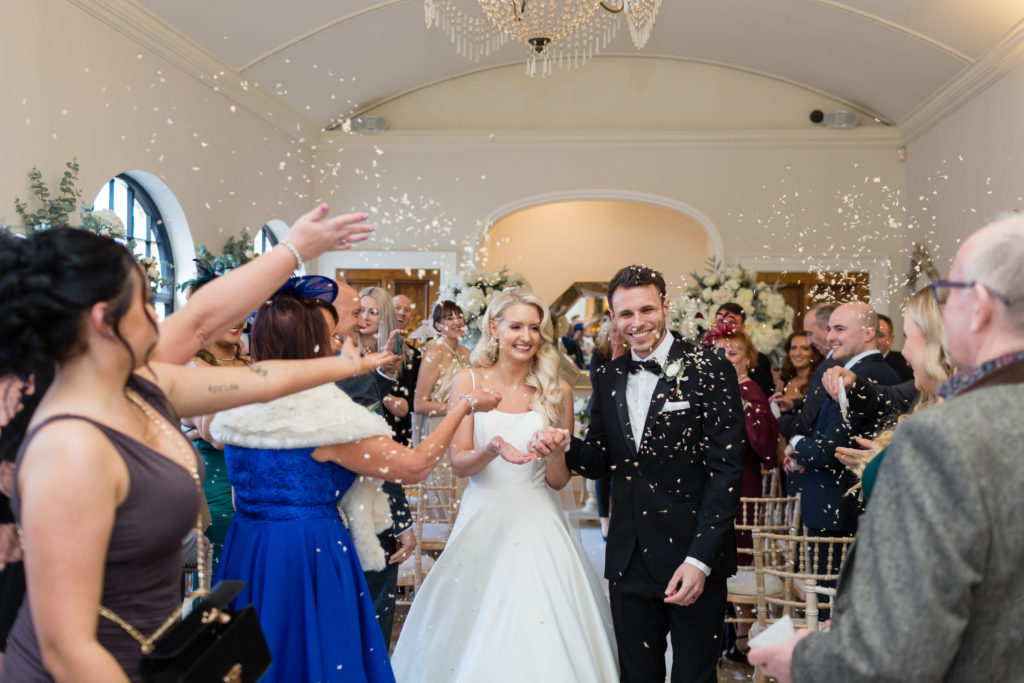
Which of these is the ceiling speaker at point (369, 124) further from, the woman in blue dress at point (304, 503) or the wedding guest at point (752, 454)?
the woman in blue dress at point (304, 503)

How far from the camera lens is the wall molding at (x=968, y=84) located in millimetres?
7090

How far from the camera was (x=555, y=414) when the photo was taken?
3615mm

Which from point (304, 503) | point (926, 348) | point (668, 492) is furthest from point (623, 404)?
point (304, 503)

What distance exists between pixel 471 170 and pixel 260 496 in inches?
330

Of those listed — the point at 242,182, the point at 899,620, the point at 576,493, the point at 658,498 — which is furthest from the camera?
the point at 576,493

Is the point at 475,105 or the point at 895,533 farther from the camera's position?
the point at 475,105

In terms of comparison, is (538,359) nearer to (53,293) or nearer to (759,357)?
(53,293)

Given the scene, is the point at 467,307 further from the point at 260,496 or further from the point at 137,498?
the point at 137,498

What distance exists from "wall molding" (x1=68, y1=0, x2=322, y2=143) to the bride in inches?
181

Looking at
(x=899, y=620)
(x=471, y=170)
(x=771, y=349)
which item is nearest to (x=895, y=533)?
(x=899, y=620)

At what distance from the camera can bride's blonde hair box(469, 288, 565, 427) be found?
143 inches

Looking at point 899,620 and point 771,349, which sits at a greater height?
point 771,349

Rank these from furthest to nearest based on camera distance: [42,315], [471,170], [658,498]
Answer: [471,170] < [658,498] < [42,315]

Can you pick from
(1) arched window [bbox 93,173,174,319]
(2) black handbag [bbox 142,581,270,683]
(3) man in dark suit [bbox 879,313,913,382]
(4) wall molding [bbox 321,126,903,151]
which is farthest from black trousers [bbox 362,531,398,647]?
(4) wall molding [bbox 321,126,903,151]
